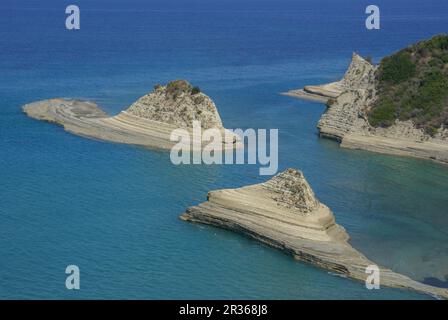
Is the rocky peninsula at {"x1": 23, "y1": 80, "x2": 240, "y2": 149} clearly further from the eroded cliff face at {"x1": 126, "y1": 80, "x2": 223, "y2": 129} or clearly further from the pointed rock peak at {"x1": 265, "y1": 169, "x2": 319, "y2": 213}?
the pointed rock peak at {"x1": 265, "y1": 169, "x2": 319, "y2": 213}

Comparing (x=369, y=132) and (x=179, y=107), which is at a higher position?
(x=179, y=107)

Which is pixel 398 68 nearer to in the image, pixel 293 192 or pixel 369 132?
pixel 369 132

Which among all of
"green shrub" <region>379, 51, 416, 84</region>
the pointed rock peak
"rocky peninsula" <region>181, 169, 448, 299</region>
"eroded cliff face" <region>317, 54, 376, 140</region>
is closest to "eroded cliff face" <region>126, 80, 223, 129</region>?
"eroded cliff face" <region>317, 54, 376, 140</region>

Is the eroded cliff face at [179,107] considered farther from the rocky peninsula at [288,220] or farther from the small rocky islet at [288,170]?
the rocky peninsula at [288,220]

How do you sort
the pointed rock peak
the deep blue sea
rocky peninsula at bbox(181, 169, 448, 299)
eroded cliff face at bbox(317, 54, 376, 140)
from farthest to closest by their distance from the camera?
eroded cliff face at bbox(317, 54, 376, 140), the pointed rock peak, rocky peninsula at bbox(181, 169, 448, 299), the deep blue sea

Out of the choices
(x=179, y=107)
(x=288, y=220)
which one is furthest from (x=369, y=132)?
(x=288, y=220)

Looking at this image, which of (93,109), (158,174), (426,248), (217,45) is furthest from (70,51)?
(426,248)
